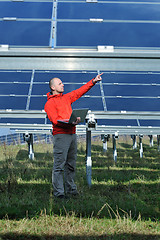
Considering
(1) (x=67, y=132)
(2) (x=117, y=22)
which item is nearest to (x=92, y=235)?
(1) (x=67, y=132)

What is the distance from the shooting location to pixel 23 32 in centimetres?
549

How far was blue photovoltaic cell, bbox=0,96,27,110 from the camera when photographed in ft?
20.8

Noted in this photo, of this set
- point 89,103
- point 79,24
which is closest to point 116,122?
point 89,103

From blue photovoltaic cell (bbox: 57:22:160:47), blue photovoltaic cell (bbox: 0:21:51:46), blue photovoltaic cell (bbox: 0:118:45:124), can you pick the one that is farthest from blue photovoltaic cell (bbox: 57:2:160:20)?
blue photovoltaic cell (bbox: 0:118:45:124)

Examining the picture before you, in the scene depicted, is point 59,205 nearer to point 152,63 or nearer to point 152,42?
point 152,63

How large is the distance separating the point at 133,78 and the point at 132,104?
2.22ft

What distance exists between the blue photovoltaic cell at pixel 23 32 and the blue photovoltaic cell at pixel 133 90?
210 cm

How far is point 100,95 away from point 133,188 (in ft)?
7.54

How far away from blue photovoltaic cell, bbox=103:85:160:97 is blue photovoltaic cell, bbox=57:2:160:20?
5.39 feet

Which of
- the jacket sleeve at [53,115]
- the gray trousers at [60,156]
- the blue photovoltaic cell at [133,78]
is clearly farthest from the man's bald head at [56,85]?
the blue photovoltaic cell at [133,78]

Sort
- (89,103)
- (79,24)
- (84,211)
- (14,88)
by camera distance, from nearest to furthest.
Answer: (84,211), (79,24), (89,103), (14,88)

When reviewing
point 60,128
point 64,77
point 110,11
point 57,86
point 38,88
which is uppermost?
point 110,11

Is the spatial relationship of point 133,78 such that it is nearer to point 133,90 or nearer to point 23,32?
point 133,90

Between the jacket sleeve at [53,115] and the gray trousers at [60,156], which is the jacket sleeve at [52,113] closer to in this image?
the jacket sleeve at [53,115]
